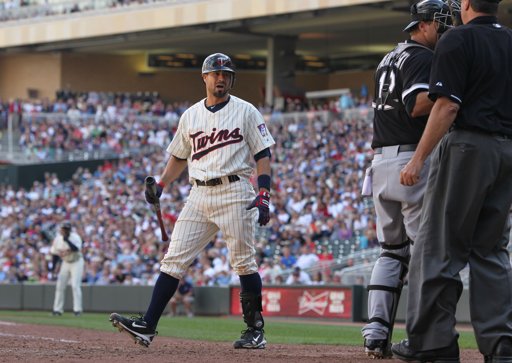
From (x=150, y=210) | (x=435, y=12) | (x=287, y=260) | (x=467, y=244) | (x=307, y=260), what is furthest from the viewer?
(x=150, y=210)

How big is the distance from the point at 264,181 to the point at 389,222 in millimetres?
1447

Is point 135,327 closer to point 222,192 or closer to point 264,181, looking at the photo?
point 222,192

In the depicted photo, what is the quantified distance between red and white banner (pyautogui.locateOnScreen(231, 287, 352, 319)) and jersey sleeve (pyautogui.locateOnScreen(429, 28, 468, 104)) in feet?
46.2

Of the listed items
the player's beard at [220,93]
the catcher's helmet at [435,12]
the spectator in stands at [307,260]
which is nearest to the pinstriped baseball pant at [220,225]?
the player's beard at [220,93]

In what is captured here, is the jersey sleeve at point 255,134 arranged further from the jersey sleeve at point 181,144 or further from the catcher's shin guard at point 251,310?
the catcher's shin guard at point 251,310

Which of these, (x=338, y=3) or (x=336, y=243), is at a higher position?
(x=338, y=3)

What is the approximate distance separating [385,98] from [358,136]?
22049 millimetres

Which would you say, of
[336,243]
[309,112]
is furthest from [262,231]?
[309,112]

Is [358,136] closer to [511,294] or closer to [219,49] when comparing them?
[219,49]

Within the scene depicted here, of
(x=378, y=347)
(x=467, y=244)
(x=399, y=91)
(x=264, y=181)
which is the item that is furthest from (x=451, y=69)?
(x=264, y=181)

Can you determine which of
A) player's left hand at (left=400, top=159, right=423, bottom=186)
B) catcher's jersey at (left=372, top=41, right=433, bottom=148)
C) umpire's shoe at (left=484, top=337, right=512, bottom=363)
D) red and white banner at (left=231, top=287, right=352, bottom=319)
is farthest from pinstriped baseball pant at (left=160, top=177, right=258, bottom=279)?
red and white banner at (left=231, top=287, right=352, bottom=319)

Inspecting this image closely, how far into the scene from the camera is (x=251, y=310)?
29.4 ft

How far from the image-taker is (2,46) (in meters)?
48.4

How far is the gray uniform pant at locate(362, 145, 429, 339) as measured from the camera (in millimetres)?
7480
